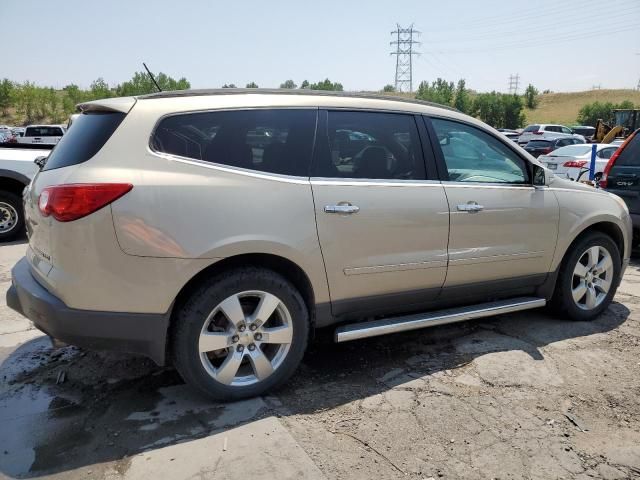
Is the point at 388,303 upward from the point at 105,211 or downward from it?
downward

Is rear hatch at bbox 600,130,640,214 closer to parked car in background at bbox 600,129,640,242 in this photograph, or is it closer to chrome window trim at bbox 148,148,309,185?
parked car in background at bbox 600,129,640,242

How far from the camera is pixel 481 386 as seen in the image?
3.41m

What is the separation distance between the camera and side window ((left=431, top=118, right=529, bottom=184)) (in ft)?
12.6

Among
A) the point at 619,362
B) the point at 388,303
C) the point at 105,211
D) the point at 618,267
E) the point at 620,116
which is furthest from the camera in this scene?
the point at 620,116

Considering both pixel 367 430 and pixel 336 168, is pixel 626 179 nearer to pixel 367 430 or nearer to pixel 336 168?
pixel 336 168

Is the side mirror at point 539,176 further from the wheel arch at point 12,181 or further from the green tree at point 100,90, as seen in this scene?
the green tree at point 100,90

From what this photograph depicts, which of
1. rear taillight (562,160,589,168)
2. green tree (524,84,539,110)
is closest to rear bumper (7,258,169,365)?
rear taillight (562,160,589,168)

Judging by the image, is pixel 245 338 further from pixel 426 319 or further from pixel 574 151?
pixel 574 151

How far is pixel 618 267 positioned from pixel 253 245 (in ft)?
11.6

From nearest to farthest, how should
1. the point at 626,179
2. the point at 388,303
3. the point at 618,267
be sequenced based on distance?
the point at 388,303
the point at 618,267
the point at 626,179

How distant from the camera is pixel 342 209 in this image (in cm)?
320

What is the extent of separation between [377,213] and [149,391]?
1.80m

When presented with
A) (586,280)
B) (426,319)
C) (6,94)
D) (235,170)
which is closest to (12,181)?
→ (235,170)

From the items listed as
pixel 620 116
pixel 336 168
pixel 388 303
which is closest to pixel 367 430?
pixel 388 303
